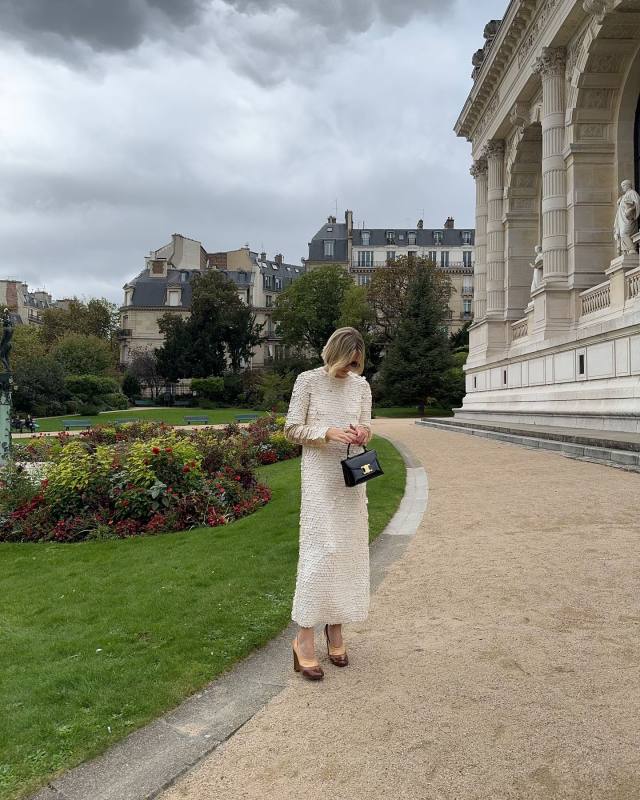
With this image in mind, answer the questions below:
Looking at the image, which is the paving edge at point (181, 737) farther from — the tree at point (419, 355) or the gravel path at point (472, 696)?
the tree at point (419, 355)

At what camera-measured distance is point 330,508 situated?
3609 millimetres

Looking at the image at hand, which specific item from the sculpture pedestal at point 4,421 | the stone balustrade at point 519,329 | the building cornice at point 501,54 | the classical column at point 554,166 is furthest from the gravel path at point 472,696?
the building cornice at point 501,54

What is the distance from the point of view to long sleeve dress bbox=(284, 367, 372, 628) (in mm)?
3570

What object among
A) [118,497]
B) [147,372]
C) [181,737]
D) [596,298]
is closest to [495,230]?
[596,298]

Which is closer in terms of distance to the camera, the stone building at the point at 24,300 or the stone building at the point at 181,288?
the stone building at the point at 181,288

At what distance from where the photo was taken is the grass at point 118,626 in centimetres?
293

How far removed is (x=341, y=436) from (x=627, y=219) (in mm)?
19051

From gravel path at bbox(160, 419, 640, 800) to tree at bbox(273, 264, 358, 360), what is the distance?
55116mm

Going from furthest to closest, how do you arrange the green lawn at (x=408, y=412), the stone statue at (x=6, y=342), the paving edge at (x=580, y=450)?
1. the green lawn at (x=408, y=412)
2. the paving edge at (x=580, y=450)
3. the stone statue at (x=6, y=342)

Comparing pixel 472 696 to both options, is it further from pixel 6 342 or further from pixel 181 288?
pixel 181 288

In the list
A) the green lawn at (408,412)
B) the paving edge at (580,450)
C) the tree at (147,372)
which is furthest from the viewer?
the tree at (147,372)

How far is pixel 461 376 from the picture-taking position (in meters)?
48.1

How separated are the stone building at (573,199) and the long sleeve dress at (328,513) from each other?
12.7 metres

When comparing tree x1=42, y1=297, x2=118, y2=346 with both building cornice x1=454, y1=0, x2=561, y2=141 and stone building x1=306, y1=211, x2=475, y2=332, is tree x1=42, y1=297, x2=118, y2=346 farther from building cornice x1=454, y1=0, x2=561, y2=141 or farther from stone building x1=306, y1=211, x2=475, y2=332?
building cornice x1=454, y1=0, x2=561, y2=141
